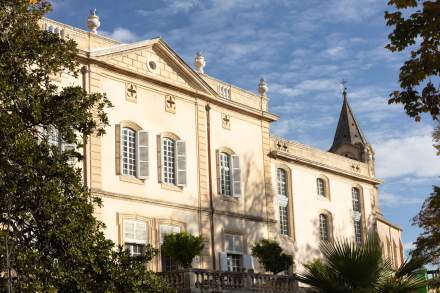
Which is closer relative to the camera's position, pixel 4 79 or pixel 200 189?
pixel 4 79

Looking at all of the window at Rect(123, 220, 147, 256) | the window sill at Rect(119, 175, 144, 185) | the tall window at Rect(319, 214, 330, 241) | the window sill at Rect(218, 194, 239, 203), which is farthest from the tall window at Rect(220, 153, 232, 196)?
the tall window at Rect(319, 214, 330, 241)

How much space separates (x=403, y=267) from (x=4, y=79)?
872 centimetres

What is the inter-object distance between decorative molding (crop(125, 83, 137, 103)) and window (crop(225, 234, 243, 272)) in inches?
245

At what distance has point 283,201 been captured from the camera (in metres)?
34.0

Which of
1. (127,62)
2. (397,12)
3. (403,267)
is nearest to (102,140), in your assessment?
(127,62)

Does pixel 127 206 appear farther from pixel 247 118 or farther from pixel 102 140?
pixel 247 118

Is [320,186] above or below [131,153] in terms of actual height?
above

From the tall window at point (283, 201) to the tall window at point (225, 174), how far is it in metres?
4.06

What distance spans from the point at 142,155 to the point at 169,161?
1.52 meters

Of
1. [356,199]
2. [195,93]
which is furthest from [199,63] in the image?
[356,199]

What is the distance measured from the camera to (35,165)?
49.2 feet

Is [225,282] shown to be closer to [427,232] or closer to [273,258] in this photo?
[273,258]

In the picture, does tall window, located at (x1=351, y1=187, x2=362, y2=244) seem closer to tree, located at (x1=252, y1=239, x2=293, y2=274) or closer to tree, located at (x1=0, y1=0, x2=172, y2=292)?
tree, located at (x1=252, y1=239, x2=293, y2=274)

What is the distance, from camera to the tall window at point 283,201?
1335 inches
